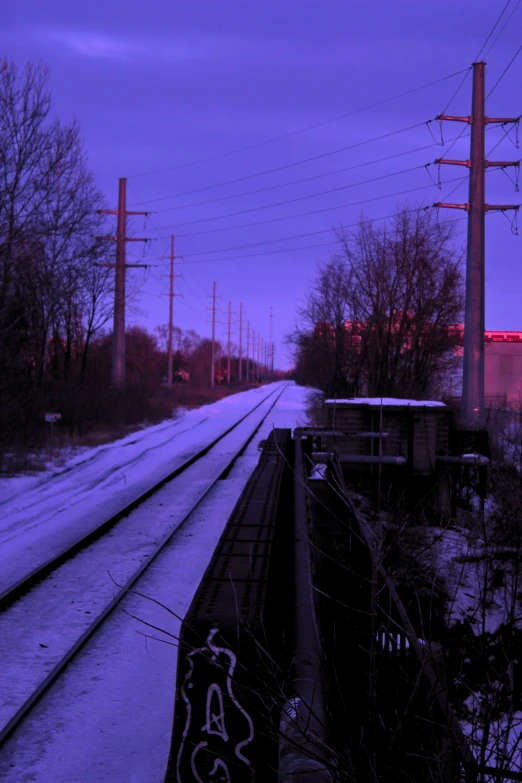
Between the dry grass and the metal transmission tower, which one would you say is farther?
the dry grass

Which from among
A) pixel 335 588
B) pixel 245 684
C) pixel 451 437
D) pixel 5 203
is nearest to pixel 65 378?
pixel 5 203

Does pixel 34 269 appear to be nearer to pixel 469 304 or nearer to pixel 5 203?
pixel 5 203

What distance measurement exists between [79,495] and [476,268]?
1010cm

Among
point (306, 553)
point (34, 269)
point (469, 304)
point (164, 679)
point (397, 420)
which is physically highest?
point (34, 269)

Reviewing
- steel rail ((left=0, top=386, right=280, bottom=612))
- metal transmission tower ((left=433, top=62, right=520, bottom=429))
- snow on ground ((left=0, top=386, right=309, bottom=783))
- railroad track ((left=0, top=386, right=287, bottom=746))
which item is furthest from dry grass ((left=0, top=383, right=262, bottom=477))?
snow on ground ((left=0, top=386, right=309, bottom=783))

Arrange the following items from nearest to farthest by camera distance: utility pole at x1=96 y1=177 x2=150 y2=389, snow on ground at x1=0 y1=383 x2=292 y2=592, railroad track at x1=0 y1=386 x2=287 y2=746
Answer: railroad track at x1=0 y1=386 x2=287 y2=746, snow on ground at x1=0 y1=383 x2=292 y2=592, utility pole at x1=96 y1=177 x2=150 y2=389

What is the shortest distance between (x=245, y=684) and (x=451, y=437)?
1381 cm

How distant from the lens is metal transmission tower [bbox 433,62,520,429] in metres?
17.1

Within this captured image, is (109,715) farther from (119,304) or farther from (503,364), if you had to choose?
(503,364)

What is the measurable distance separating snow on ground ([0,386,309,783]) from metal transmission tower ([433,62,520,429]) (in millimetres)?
11303

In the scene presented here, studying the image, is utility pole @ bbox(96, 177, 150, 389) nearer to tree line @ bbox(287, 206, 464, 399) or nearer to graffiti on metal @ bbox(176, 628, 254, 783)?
tree line @ bbox(287, 206, 464, 399)

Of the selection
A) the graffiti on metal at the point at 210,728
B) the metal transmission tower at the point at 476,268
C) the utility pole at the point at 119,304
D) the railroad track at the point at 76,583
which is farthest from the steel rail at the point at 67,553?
the utility pole at the point at 119,304

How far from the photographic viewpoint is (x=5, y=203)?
21641mm

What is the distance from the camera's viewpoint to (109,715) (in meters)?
5.37
